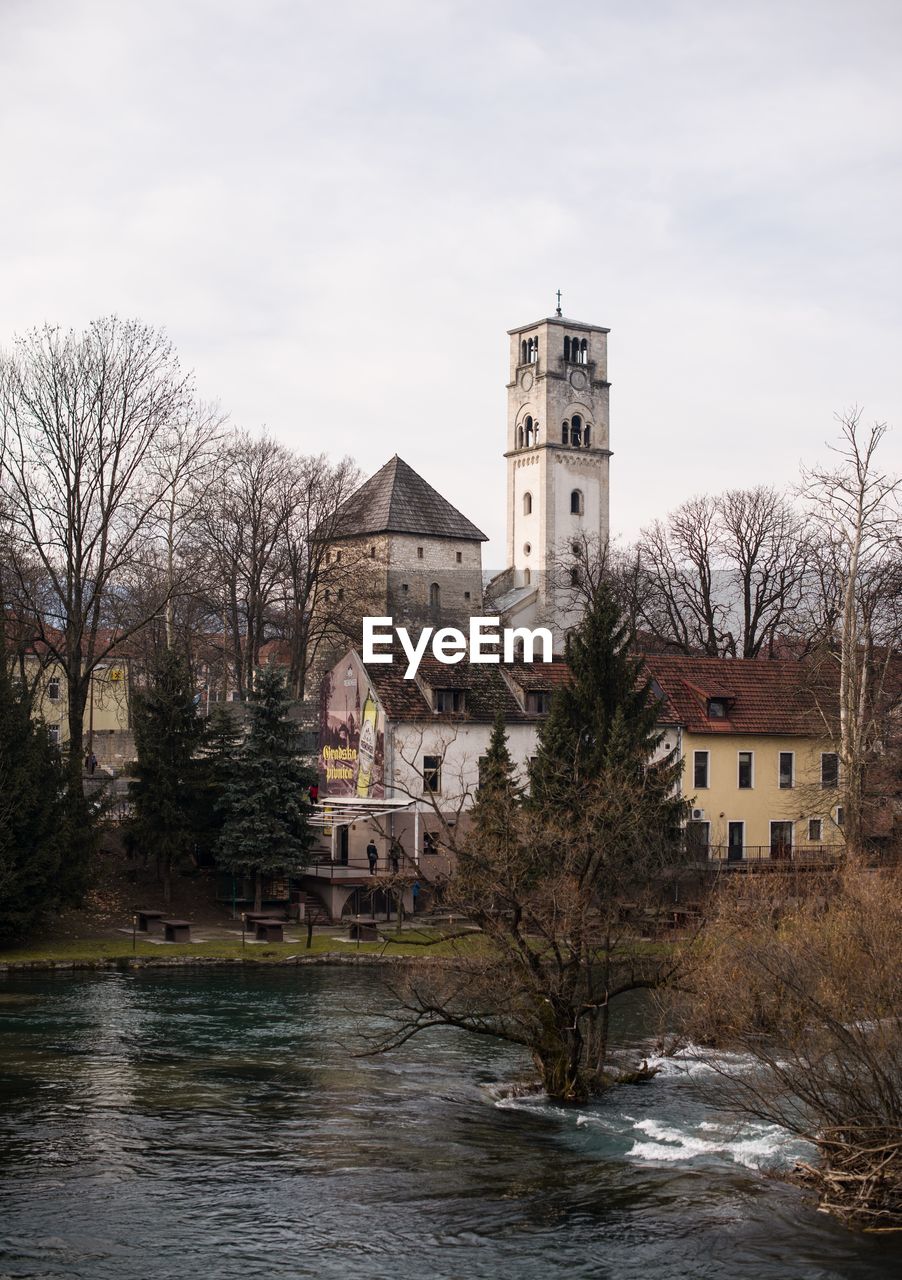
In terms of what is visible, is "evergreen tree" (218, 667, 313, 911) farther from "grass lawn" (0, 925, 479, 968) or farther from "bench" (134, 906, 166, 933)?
"grass lawn" (0, 925, 479, 968)

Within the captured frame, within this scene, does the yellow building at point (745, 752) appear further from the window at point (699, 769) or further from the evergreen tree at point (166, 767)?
the evergreen tree at point (166, 767)

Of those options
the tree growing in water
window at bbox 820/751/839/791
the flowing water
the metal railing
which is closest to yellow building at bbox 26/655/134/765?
the metal railing

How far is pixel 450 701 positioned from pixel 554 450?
50498mm

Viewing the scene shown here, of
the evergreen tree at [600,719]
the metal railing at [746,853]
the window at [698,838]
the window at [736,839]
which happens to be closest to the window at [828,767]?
the metal railing at [746,853]

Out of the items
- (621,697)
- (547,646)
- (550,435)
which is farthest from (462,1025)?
(550,435)

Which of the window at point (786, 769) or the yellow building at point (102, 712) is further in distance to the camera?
the yellow building at point (102, 712)

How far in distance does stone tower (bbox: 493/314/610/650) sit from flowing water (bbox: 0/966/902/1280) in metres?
70.4

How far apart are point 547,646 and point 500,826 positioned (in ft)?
102

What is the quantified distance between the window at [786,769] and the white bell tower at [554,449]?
4202 centimetres

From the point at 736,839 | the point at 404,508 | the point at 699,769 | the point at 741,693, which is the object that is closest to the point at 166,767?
the point at 699,769

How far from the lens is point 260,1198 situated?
20.3 m

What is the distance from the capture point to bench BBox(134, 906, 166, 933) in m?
44.9

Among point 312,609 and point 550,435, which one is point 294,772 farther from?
point 550,435

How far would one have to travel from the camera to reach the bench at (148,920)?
44.9 meters
